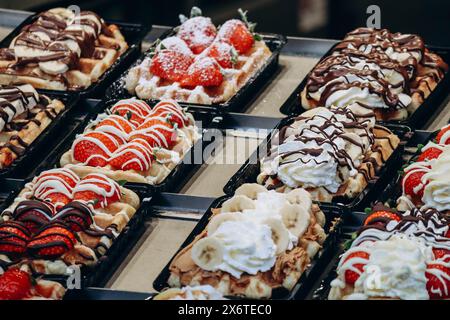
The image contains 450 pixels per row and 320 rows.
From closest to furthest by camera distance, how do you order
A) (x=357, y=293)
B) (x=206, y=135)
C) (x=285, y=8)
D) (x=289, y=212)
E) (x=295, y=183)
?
1. (x=357, y=293)
2. (x=289, y=212)
3. (x=295, y=183)
4. (x=206, y=135)
5. (x=285, y=8)

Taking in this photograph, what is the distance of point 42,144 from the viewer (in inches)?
203

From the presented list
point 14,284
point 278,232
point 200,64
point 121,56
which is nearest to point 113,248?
point 14,284

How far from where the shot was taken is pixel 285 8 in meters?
8.59

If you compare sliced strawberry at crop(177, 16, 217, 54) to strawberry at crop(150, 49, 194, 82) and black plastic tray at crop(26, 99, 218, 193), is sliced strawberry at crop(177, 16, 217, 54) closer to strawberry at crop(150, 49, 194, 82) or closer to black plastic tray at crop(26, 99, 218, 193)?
strawberry at crop(150, 49, 194, 82)

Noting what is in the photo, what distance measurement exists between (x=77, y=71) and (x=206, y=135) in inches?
33.6

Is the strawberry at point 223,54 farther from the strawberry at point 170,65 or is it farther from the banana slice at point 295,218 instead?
the banana slice at point 295,218

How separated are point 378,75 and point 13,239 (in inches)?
74.6

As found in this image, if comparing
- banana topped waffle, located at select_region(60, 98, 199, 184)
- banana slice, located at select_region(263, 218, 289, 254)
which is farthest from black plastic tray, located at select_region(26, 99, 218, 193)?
banana slice, located at select_region(263, 218, 289, 254)

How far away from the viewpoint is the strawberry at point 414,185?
14.7 ft

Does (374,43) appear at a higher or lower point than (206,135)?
higher

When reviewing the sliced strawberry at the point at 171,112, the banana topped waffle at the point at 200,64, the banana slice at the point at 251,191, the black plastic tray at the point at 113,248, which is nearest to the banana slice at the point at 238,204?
the banana slice at the point at 251,191

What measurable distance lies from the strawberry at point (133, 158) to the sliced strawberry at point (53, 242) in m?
0.63

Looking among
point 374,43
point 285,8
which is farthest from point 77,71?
point 285,8

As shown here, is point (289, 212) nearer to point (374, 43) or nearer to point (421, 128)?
point (421, 128)
